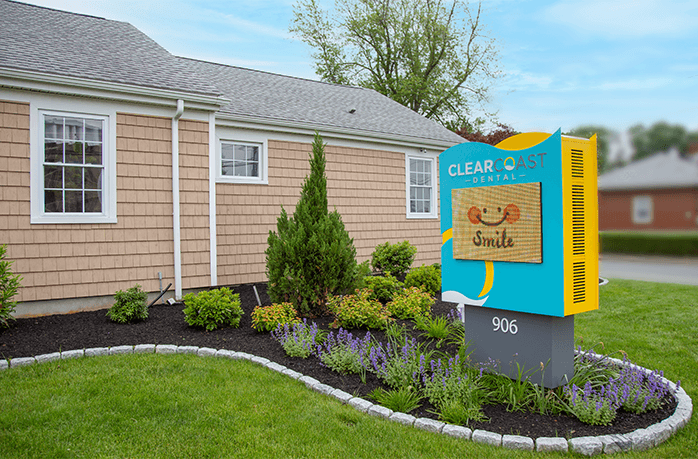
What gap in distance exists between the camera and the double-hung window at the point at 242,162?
28.4 ft

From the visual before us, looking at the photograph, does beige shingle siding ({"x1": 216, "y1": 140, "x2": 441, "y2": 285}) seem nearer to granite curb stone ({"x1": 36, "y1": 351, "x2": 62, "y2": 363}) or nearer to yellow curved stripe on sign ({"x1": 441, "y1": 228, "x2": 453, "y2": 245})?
granite curb stone ({"x1": 36, "y1": 351, "x2": 62, "y2": 363})

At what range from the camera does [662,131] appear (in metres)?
1.30

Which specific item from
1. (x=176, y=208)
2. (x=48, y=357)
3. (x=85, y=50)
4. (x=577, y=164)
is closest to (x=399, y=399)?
(x=577, y=164)

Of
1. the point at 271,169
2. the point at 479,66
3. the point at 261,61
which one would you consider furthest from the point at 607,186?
the point at 479,66

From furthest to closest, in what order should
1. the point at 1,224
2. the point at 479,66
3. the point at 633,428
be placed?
the point at 479,66, the point at 1,224, the point at 633,428

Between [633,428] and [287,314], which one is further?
[287,314]

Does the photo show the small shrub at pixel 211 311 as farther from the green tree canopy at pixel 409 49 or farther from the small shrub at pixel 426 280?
the green tree canopy at pixel 409 49

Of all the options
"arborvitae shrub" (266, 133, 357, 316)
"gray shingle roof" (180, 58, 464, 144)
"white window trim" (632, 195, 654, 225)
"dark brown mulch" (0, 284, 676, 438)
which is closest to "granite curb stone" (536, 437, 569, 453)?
"dark brown mulch" (0, 284, 676, 438)

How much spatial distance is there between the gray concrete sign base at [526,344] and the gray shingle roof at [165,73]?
5787 millimetres

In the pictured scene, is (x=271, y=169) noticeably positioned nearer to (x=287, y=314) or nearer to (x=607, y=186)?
(x=287, y=314)

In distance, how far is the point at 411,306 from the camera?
5.99 m

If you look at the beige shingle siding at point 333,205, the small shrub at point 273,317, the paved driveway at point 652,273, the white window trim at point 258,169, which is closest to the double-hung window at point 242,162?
the white window trim at point 258,169

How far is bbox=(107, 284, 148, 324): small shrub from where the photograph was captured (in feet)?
19.3

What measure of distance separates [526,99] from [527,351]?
227 cm
